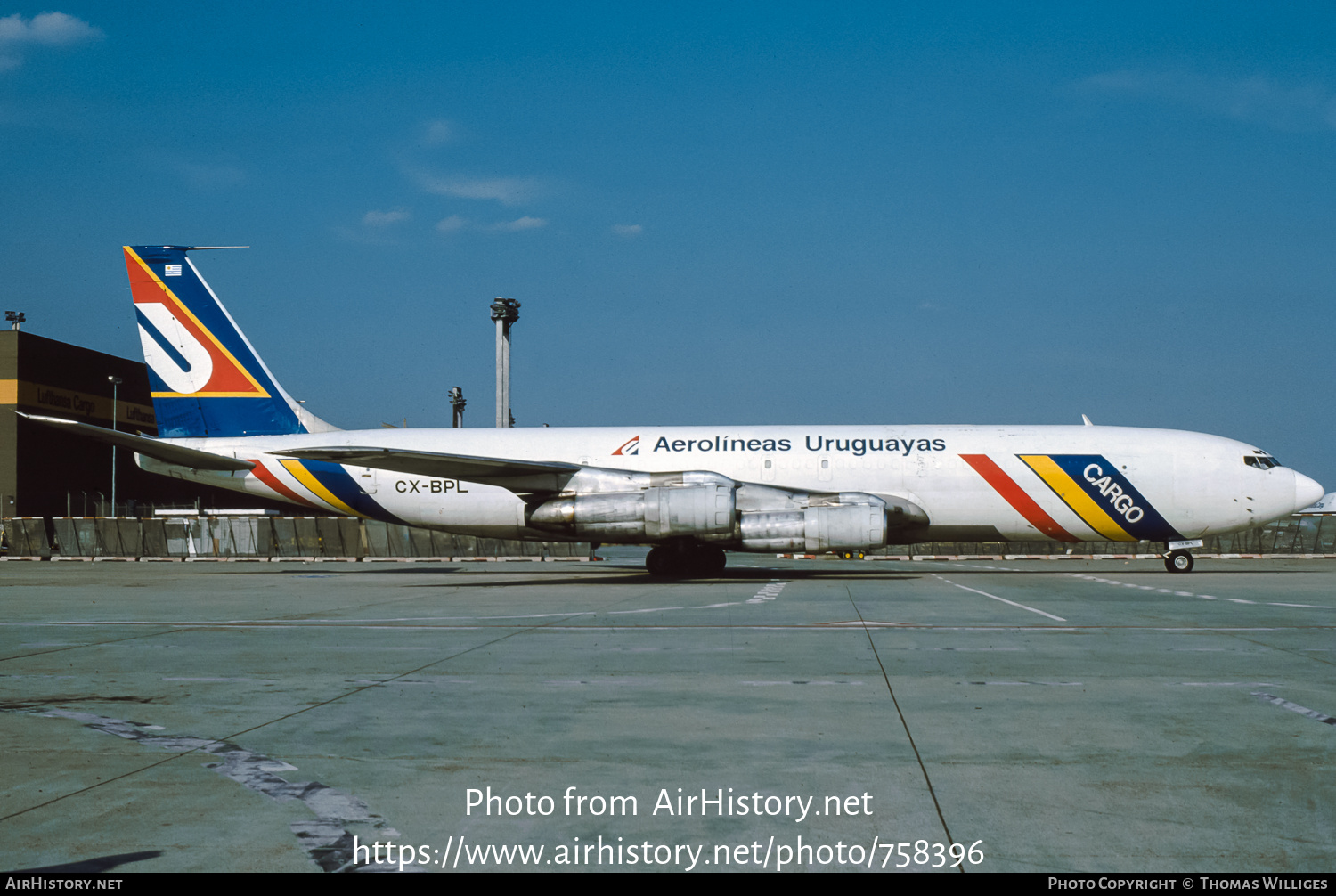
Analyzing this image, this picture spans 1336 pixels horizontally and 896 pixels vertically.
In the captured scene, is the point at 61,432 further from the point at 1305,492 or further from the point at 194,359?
the point at 1305,492

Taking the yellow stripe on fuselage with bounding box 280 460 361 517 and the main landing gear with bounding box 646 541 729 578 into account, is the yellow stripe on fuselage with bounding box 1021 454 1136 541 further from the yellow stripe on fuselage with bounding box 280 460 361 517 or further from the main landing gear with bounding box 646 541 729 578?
the yellow stripe on fuselage with bounding box 280 460 361 517

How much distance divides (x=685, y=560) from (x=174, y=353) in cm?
1565

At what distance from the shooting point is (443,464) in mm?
24016

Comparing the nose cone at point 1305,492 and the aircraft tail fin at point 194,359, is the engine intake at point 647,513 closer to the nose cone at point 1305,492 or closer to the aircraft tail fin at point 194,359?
the aircraft tail fin at point 194,359

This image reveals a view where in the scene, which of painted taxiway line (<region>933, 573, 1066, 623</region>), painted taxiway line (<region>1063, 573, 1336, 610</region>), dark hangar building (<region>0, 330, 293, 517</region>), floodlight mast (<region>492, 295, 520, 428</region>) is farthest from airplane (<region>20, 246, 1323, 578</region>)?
floodlight mast (<region>492, 295, 520, 428</region>)

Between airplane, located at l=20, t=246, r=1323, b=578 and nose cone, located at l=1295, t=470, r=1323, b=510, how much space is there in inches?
1.7

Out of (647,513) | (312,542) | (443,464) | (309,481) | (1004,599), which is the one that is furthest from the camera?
(312,542)

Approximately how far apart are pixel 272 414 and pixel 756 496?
14018mm

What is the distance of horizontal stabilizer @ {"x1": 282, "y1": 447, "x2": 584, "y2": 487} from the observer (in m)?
23.0

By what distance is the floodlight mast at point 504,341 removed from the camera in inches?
3162

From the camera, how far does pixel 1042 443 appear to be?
82.6 ft

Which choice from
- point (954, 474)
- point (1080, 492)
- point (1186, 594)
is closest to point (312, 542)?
point (954, 474)
